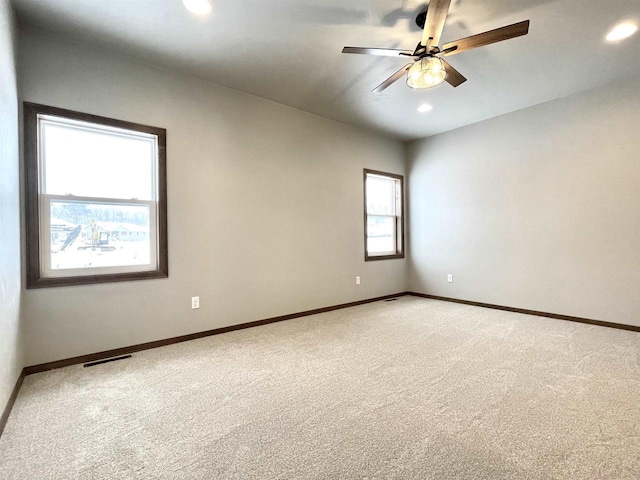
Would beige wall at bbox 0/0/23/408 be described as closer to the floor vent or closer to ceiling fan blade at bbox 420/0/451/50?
the floor vent

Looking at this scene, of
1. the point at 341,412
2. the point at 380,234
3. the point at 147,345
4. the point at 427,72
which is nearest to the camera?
the point at 341,412

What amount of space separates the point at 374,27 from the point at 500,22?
1006 mm

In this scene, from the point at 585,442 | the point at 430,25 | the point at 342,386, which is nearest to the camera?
the point at 585,442

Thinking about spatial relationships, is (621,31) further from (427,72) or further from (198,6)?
(198,6)

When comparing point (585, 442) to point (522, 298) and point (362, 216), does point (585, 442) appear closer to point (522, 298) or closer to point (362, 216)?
point (522, 298)

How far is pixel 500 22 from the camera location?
2.45 meters

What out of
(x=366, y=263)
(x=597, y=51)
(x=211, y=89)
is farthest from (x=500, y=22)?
(x=366, y=263)

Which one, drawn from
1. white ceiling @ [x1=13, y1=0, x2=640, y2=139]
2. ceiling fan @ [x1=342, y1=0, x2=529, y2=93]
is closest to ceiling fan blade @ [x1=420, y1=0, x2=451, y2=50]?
ceiling fan @ [x1=342, y1=0, x2=529, y2=93]

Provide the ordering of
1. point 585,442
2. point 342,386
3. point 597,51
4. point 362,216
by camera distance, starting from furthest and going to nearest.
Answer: point 362,216
point 597,51
point 342,386
point 585,442

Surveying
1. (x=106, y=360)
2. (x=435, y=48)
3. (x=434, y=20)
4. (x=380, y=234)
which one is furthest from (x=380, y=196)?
(x=106, y=360)

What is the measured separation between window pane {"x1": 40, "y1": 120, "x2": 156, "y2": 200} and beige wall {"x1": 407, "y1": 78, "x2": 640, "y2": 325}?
4.41 metres

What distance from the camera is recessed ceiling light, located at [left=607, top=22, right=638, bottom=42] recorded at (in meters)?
2.51

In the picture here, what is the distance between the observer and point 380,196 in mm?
5520

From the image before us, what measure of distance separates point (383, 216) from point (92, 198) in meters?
4.21
